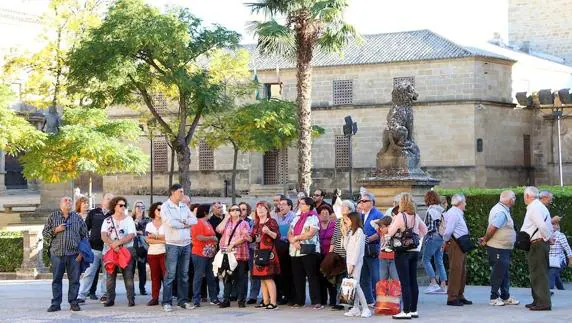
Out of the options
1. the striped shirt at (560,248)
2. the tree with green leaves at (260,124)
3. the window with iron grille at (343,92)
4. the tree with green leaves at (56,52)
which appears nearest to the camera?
the striped shirt at (560,248)

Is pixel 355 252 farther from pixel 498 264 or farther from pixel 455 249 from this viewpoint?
pixel 498 264

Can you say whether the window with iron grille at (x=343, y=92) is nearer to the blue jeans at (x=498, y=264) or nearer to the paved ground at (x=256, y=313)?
the paved ground at (x=256, y=313)

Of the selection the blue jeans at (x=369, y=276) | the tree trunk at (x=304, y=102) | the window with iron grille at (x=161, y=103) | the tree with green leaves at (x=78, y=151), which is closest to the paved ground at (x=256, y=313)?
the blue jeans at (x=369, y=276)

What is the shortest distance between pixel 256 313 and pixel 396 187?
201 inches

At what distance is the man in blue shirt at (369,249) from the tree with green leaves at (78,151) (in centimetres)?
2185

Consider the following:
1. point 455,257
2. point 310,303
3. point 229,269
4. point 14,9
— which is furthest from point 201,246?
point 14,9

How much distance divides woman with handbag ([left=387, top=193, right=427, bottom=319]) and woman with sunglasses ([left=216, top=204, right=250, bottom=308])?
255 centimetres

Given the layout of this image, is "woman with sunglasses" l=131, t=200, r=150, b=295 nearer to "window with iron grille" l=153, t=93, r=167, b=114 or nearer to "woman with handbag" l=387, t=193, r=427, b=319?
"woman with handbag" l=387, t=193, r=427, b=319

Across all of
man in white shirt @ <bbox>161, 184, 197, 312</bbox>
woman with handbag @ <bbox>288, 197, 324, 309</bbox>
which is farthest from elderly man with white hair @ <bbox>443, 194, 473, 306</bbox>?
man in white shirt @ <bbox>161, 184, 197, 312</bbox>

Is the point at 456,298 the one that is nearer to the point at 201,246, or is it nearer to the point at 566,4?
the point at 201,246

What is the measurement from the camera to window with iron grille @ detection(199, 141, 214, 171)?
2178 inches

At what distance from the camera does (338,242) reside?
15312 millimetres

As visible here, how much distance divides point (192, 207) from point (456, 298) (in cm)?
406

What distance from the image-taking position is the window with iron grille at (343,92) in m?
52.0
